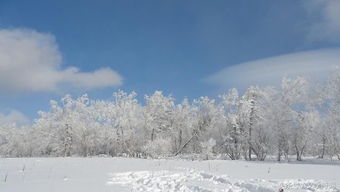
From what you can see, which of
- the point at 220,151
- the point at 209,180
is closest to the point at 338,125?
the point at 220,151

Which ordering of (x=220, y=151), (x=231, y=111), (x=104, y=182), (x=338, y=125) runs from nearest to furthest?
(x=104, y=182)
(x=338, y=125)
(x=231, y=111)
(x=220, y=151)

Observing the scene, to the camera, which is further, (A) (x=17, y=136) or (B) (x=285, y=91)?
(A) (x=17, y=136)

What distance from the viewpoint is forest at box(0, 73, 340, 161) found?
6047 centimetres

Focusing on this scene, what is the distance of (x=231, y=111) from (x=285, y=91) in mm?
9561

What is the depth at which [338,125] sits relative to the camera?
5294 cm

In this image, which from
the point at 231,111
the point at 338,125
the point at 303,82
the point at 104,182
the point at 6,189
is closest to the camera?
the point at 6,189

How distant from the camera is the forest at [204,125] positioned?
2381 inches

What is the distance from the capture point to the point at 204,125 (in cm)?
7325

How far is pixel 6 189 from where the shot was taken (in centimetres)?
1112

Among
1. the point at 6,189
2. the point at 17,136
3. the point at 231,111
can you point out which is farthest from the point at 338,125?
the point at 17,136

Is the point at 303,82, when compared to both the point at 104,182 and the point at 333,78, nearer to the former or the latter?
the point at 333,78

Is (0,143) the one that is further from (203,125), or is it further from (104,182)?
(104,182)

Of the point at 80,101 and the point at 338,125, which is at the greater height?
the point at 80,101

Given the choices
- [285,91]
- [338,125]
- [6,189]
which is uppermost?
[285,91]
